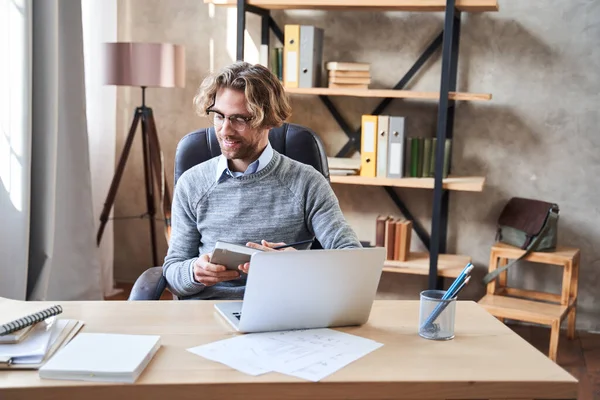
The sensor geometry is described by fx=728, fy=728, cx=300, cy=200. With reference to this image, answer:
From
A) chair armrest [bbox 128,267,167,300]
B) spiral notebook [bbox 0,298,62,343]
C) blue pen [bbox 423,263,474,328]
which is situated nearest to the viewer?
spiral notebook [bbox 0,298,62,343]

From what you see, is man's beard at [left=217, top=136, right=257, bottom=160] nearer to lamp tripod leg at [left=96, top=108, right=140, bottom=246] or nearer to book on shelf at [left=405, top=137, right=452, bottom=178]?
book on shelf at [left=405, top=137, right=452, bottom=178]

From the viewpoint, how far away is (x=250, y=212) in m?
1.99

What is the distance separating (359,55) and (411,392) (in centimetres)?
257

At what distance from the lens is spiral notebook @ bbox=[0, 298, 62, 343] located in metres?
1.31

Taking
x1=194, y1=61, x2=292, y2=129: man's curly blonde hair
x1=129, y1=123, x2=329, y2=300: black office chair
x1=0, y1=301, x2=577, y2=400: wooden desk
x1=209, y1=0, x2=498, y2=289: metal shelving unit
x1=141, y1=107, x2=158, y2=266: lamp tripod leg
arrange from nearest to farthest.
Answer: x1=0, y1=301, x2=577, y2=400: wooden desk < x1=194, y1=61, x2=292, y2=129: man's curly blonde hair < x1=129, y1=123, x2=329, y2=300: black office chair < x1=209, y1=0, x2=498, y2=289: metal shelving unit < x1=141, y1=107, x2=158, y2=266: lamp tripod leg

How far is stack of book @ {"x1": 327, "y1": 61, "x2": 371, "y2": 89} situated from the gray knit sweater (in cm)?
138

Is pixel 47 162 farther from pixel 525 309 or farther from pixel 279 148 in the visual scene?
pixel 525 309

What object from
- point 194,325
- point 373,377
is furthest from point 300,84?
point 373,377

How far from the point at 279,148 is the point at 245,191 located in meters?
0.27

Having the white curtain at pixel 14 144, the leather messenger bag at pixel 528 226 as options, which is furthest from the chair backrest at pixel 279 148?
the leather messenger bag at pixel 528 226

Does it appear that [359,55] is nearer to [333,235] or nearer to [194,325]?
[333,235]

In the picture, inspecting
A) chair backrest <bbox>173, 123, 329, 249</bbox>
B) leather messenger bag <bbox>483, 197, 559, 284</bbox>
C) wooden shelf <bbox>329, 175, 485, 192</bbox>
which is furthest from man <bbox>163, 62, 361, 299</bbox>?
leather messenger bag <bbox>483, 197, 559, 284</bbox>

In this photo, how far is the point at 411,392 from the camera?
4.01 ft

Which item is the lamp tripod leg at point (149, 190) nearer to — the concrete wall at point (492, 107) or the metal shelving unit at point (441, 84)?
the concrete wall at point (492, 107)
